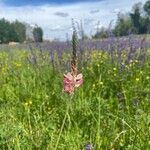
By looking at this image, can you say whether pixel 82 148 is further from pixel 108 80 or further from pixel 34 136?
pixel 108 80

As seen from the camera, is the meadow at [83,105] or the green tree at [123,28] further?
the green tree at [123,28]

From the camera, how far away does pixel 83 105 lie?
453 cm

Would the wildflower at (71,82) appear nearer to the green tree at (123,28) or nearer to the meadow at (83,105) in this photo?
→ the meadow at (83,105)

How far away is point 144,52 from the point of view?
641 cm

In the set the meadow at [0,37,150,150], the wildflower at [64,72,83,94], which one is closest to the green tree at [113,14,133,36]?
the meadow at [0,37,150,150]

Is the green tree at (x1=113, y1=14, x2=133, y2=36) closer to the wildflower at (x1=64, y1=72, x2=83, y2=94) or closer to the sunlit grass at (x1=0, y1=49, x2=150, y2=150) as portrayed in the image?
the sunlit grass at (x1=0, y1=49, x2=150, y2=150)

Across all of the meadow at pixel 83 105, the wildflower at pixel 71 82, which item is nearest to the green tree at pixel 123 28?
the meadow at pixel 83 105

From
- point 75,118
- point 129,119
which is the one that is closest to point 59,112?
point 75,118

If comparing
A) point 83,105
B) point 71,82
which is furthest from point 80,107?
point 71,82

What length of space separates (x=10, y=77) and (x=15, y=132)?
12.9 ft

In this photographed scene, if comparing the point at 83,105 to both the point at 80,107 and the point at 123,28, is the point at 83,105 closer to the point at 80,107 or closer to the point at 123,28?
the point at 80,107

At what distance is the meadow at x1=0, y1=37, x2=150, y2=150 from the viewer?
3.39 metres

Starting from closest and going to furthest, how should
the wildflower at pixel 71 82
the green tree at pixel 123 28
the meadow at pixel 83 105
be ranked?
the wildflower at pixel 71 82, the meadow at pixel 83 105, the green tree at pixel 123 28

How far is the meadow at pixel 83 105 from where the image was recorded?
11.1 ft
